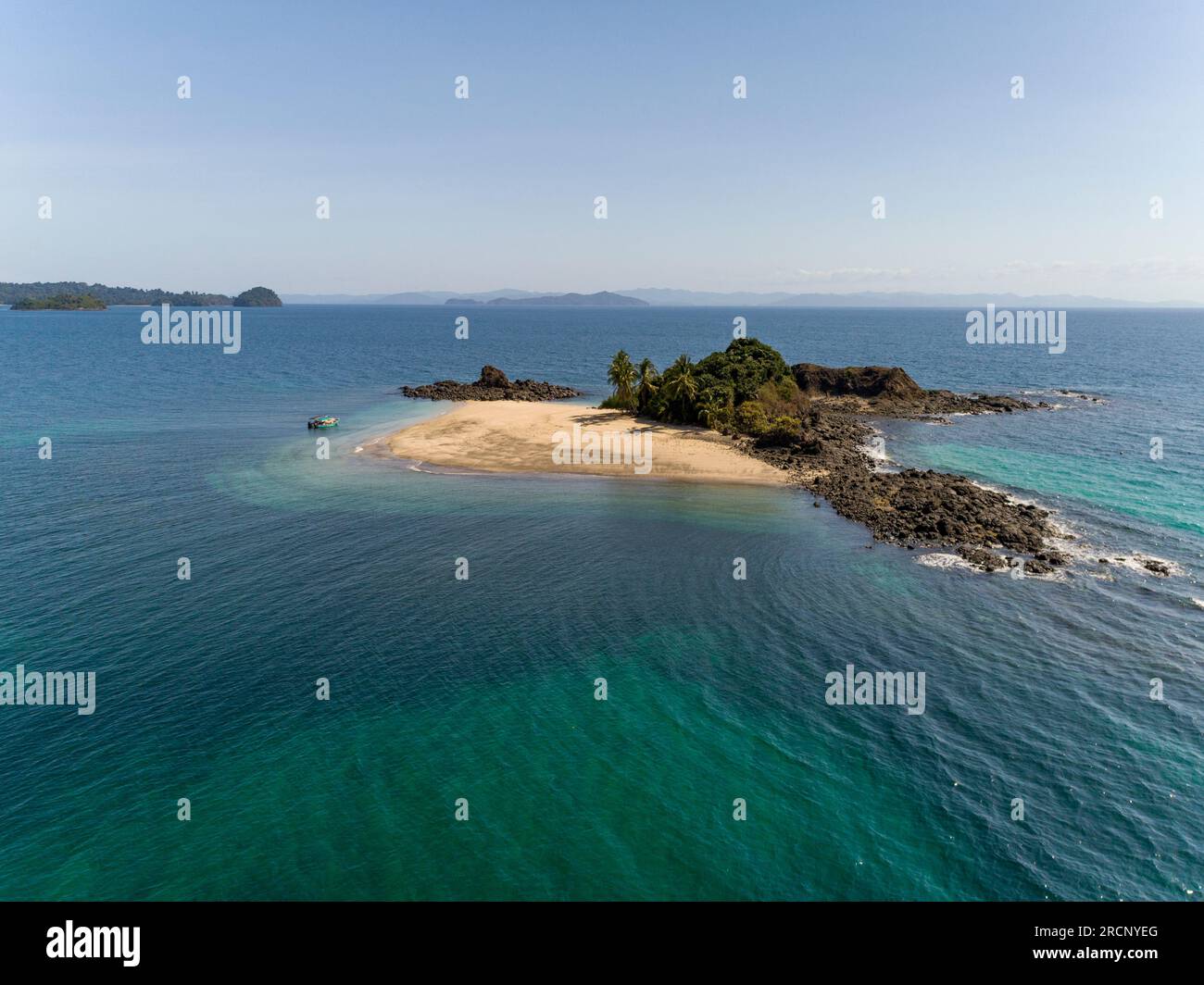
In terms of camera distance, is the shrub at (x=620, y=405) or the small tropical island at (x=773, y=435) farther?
the shrub at (x=620, y=405)

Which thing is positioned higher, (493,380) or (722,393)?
(493,380)

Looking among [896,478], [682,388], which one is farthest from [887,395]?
[896,478]

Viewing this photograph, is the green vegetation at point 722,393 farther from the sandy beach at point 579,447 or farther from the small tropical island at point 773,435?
the sandy beach at point 579,447

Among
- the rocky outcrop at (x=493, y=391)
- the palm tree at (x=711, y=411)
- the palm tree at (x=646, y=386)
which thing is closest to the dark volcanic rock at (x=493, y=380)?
the rocky outcrop at (x=493, y=391)
